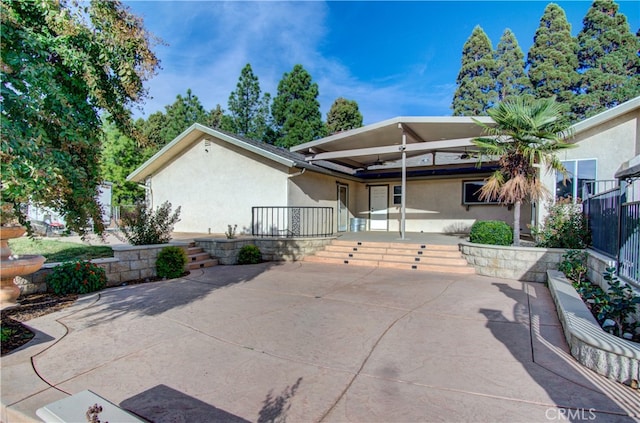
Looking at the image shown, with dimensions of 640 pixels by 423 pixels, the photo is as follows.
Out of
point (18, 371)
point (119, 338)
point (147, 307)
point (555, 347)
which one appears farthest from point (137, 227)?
point (555, 347)

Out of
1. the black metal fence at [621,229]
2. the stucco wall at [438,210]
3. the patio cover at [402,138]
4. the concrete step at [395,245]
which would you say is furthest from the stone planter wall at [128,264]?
the stucco wall at [438,210]

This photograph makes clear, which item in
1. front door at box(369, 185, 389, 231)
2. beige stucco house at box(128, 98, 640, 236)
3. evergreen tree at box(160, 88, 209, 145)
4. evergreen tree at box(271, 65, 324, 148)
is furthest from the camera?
evergreen tree at box(160, 88, 209, 145)

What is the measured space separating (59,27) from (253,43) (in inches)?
571

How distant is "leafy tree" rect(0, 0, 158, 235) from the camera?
2.94 m

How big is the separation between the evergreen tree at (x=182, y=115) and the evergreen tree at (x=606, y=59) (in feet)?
106

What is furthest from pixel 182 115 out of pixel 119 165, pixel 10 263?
pixel 10 263

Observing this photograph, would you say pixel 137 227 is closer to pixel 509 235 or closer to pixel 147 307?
pixel 147 307

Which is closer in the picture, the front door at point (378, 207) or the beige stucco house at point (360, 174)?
the beige stucco house at point (360, 174)

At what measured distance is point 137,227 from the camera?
27.6ft

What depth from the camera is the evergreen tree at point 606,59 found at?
24.6 meters

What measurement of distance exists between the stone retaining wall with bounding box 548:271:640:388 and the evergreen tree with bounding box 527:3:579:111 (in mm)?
28935

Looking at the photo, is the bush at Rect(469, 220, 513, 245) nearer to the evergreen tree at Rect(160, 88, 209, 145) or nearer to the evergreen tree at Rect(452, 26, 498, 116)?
the evergreen tree at Rect(452, 26, 498, 116)

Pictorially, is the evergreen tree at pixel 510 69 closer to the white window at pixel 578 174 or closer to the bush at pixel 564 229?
the white window at pixel 578 174

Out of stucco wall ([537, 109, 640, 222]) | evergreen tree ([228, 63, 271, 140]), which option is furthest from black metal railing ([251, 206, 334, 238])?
evergreen tree ([228, 63, 271, 140])
